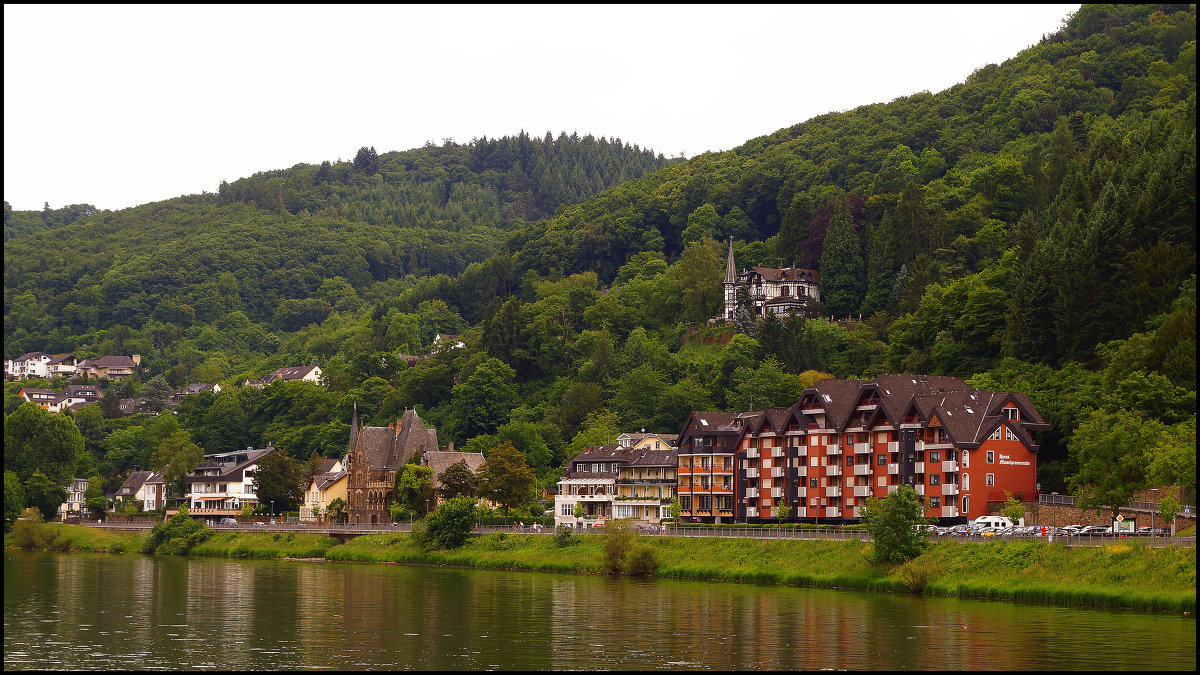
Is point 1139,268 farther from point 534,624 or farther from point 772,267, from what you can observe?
point 772,267

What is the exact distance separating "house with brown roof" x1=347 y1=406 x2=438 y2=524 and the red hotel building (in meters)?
33.6

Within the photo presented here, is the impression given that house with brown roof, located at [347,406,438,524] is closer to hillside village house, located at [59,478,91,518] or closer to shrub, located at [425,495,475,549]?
shrub, located at [425,495,475,549]

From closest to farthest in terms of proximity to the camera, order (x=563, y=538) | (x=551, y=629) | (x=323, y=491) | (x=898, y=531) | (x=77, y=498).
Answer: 1. (x=551, y=629)
2. (x=898, y=531)
3. (x=563, y=538)
4. (x=323, y=491)
5. (x=77, y=498)

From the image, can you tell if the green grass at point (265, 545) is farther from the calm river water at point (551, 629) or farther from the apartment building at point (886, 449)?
the apartment building at point (886, 449)

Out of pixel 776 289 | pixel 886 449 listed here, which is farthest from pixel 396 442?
pixel 886 449

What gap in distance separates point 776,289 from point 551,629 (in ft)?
381

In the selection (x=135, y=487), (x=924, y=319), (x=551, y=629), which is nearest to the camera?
(x=551, y=629)

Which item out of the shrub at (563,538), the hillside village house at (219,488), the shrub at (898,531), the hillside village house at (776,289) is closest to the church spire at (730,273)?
the hillside village house at (776,289)

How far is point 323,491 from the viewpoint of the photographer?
478 feet

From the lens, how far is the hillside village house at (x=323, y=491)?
145000mm

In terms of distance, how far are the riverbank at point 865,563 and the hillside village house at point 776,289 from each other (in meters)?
68.3

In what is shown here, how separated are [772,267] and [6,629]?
427 feet

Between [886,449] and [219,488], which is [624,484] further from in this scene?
Answer: [219,488]

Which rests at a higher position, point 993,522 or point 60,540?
point 993,522
